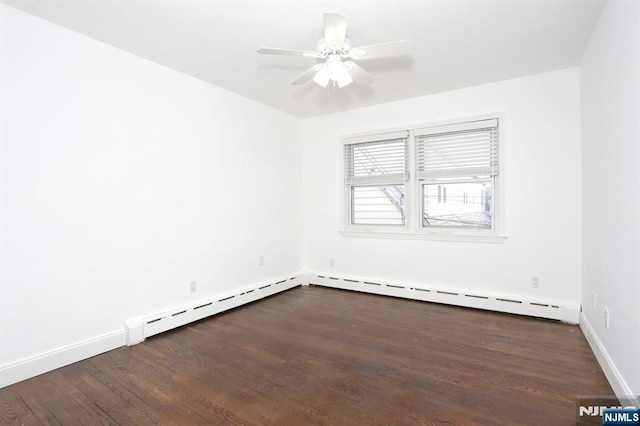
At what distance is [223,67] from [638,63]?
10.2ft

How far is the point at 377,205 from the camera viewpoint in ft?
15.0

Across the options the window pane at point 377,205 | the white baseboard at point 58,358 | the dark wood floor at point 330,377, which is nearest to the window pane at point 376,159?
the window pane at point 377,205

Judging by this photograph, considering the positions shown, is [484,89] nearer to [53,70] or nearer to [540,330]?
[540,330]

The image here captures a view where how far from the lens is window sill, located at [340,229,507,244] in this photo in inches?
144

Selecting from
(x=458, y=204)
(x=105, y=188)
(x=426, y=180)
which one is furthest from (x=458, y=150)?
(x=105, y=188)

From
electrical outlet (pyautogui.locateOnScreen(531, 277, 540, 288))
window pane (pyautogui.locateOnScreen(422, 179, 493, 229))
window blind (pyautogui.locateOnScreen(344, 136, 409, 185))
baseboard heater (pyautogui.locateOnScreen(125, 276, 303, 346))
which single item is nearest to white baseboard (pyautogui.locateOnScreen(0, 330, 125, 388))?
baseboard heater (pyautogui.locateOnScreen(125, 276, 303, 346))

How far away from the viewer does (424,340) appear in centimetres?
287

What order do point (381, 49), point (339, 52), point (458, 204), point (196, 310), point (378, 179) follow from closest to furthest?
point (381, 49) < point (339, 52) < point (196, 310) < point (458, 204) < point (378, 179)

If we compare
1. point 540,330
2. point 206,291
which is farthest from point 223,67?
point 540,330

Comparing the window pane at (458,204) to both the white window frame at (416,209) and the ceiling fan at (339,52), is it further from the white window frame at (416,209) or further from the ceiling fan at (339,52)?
the ceiling fan at (339,52)

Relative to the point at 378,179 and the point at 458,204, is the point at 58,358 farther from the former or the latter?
the point at 458,204

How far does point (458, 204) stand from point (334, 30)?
272 centimetres

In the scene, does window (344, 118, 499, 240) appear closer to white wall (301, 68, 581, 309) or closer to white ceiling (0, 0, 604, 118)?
white wall (301, 68, 581, 309)

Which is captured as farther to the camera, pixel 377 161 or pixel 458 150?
pixel 377 161
